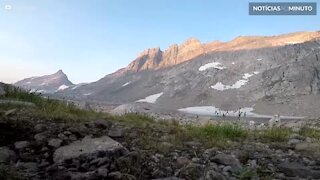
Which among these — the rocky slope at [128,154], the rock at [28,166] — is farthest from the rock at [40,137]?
the rock at [28,166]

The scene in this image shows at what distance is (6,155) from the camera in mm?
5309

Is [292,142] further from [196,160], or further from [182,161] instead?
[182,161]

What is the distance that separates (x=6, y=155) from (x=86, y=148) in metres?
1.03

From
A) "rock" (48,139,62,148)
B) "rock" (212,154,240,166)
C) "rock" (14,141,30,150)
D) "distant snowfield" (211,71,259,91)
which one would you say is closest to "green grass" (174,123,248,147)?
"rock" (212,154,240,166)

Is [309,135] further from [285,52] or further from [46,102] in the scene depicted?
[285,52]

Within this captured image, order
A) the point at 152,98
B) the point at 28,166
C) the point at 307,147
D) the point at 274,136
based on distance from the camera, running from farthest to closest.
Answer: the point at 152,98, the point at 274,136, the point at 307,147, the point at 28,166

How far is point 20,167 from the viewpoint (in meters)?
5.04

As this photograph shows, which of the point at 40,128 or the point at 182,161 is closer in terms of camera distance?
the point at 182,161

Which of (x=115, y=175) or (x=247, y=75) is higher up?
(x=247, y=75)

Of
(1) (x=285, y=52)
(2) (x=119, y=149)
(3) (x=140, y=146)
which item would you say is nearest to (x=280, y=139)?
(3) (x=140, y=146)

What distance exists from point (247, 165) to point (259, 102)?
122 meters

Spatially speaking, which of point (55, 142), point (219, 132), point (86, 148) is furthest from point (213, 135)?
point (55, 142)

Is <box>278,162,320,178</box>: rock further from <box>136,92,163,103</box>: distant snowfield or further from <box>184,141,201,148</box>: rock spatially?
<box>136,92,163,103</box>: distant snowfield

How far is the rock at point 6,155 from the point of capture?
5.24 m
